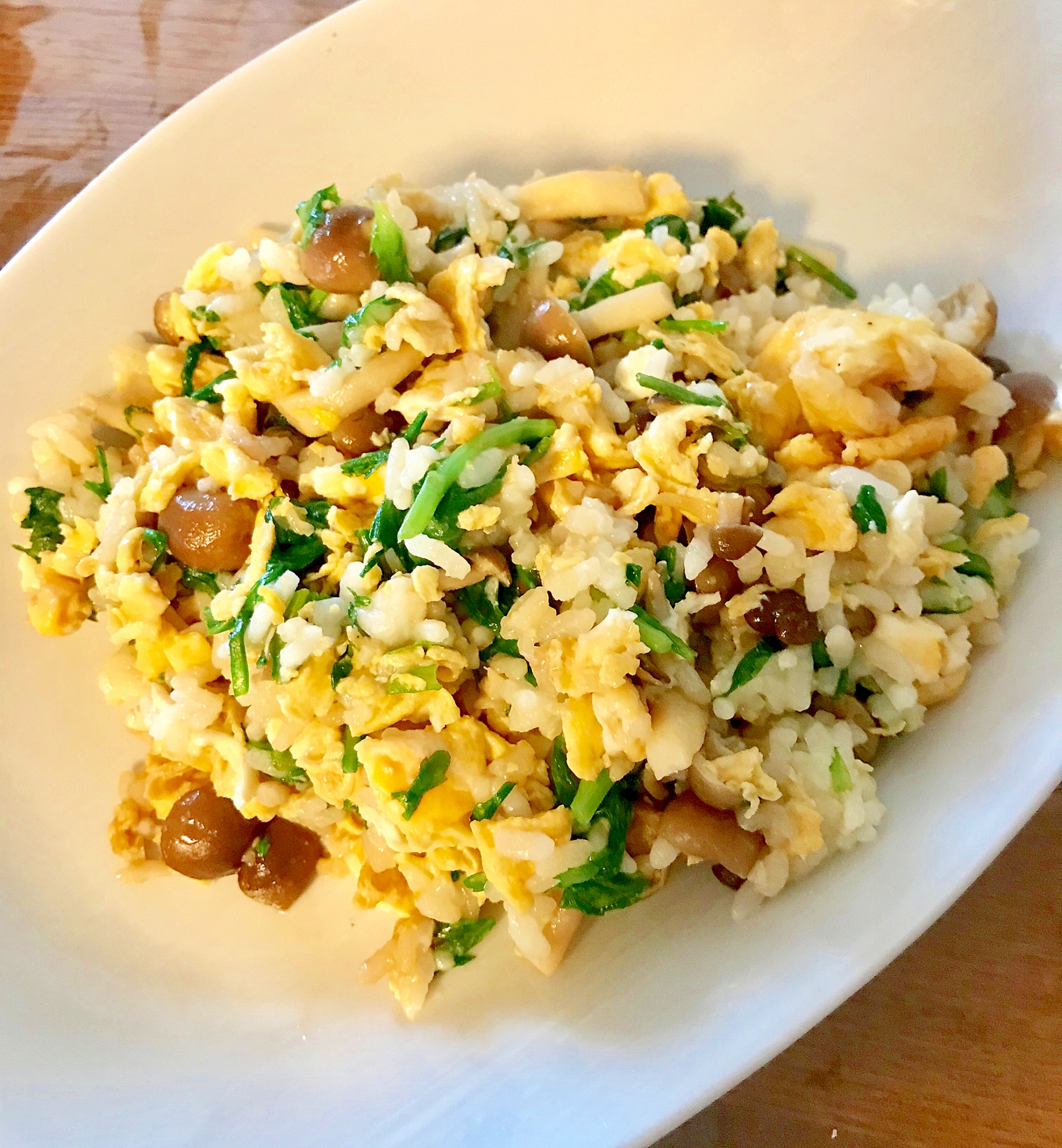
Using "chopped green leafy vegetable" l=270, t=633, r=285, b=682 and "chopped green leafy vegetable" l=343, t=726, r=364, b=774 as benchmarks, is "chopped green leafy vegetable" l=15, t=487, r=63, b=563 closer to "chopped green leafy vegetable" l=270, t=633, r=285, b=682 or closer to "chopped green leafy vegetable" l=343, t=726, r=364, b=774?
"chopped green leafy vegetable" l=270, t=633, r=285, b=682

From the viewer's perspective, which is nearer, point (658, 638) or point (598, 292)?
point (658, 638)

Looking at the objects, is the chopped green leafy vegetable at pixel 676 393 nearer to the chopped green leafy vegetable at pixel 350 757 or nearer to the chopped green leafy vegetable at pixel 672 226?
the chopped green leafy vegetable at pixel 672 226

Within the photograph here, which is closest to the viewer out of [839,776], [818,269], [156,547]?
[839,776]

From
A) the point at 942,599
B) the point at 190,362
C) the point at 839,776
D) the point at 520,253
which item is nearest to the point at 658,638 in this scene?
the point at 839,776

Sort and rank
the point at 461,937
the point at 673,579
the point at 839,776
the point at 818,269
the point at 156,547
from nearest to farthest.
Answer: the point at 839,776
the point at 673,579
the point at 461,937
the point at 156,547
the point at 818,269

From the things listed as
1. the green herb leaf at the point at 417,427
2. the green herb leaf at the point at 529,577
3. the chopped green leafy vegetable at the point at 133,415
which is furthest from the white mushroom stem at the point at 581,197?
the chopped green leafy vegetable at the point at 133,415

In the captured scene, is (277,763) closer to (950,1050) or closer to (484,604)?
(484,604)

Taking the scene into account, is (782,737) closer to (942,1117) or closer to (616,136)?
(942,1117)

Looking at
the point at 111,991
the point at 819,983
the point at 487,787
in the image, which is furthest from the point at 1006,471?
the point at 111,991
